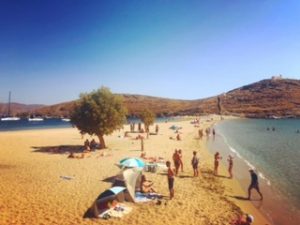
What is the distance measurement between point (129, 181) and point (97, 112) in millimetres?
16142

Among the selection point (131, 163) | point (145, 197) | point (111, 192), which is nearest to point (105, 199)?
point (111, 192)

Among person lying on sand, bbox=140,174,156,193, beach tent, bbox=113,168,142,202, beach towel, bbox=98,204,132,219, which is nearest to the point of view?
beach towel, bbox=98,204,132,219

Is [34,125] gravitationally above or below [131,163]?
below

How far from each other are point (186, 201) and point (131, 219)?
372 centimetres

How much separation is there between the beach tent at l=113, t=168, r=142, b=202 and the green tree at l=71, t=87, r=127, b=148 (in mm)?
15278

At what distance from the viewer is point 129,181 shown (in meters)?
15.1

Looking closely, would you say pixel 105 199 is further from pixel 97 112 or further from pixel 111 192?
pixel 97 112

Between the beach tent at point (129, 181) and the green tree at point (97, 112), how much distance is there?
1528 cm

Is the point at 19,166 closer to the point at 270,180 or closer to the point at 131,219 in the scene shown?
the point at 131,219

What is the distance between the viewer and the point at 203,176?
69.6ft

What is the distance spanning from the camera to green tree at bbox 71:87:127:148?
30.5 meters

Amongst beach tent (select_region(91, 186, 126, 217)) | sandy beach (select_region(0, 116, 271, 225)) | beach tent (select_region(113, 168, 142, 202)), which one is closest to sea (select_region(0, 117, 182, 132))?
sandy beach (select_region(0, 116, 271, 225))

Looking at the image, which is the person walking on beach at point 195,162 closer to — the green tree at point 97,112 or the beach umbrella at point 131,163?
the beach umbrella at point 131,163

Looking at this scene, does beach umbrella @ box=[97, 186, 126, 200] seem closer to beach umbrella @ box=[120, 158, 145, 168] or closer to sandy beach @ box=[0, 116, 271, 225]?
sandy beach @ box=[0, 116, 271, 225]
